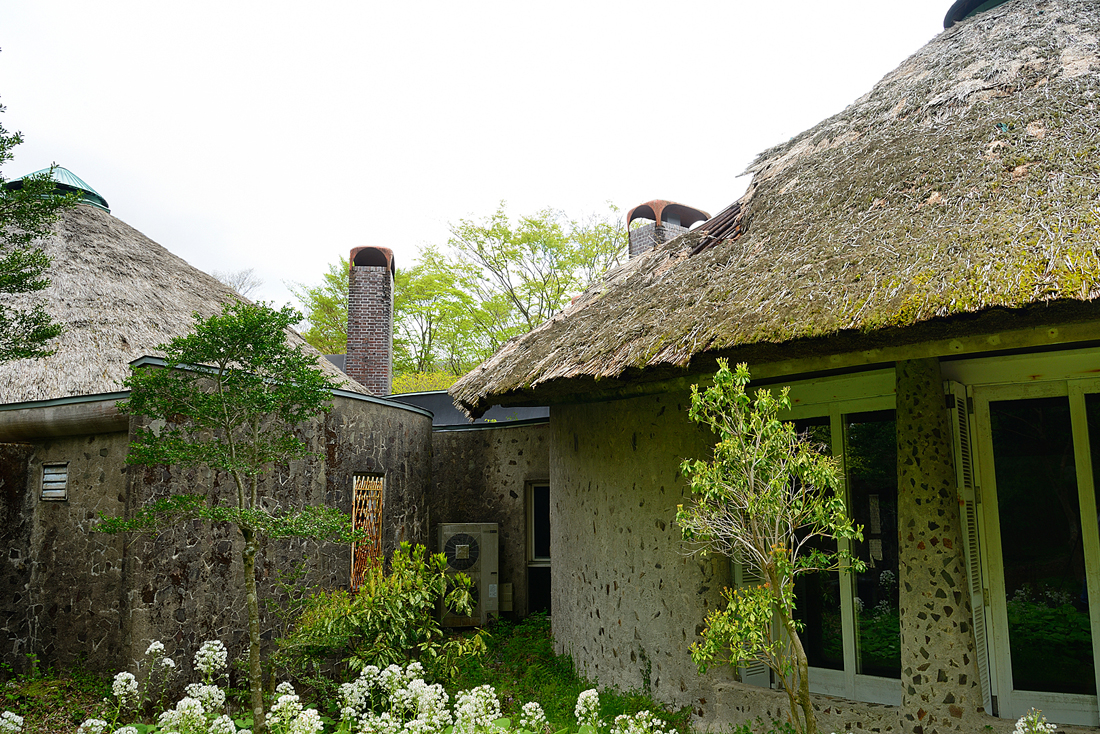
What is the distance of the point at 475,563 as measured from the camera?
8133 millimetres

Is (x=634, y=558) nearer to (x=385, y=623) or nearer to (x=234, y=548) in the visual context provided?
(x=385, y=623)

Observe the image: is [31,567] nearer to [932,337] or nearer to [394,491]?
[394,491]

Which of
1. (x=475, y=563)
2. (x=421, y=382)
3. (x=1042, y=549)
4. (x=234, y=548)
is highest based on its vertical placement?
(x=421, y=382)

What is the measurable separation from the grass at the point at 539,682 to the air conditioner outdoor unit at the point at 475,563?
486mm

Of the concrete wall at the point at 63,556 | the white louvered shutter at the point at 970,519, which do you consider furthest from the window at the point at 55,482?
the white louvered shutter at the point at 970,519

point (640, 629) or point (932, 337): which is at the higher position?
point (932, 337)

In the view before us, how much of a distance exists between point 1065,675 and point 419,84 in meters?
16.9

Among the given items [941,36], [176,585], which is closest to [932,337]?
[941,36]

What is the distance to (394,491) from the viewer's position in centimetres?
772

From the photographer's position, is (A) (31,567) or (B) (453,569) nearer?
(A) (31,567)

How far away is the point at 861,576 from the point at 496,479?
547 cm

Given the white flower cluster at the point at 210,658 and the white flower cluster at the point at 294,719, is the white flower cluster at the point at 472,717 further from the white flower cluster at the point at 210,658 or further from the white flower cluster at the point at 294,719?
the white flower cluster at the point at 210,658

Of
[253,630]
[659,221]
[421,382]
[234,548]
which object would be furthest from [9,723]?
[421,382]

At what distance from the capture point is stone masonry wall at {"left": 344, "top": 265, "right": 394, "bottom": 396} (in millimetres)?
11203
